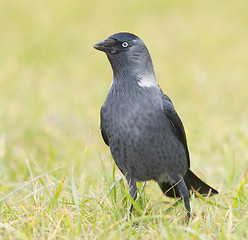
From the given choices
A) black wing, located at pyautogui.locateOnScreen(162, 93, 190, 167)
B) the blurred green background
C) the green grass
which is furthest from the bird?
the blurred green background

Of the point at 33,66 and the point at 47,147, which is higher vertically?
the point at 33,66

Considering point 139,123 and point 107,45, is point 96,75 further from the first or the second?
point 139,123

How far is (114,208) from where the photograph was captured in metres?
3.17

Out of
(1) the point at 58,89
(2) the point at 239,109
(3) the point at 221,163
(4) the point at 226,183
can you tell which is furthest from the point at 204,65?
(4) the point at 226,183

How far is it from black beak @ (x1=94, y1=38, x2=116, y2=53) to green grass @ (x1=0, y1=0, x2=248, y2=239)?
76 cm

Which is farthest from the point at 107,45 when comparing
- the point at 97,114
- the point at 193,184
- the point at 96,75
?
the point at 96,75

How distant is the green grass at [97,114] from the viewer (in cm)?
304

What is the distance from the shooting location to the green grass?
304cm

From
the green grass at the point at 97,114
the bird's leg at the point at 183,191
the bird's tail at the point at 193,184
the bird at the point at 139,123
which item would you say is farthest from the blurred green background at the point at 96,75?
the bird's leg at the point at 183,191

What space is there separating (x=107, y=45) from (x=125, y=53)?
156mm

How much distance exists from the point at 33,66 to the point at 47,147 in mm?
3068

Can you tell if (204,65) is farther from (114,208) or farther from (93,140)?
(114,208)

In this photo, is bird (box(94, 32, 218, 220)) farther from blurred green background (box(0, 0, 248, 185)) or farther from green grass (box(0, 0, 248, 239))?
blurred green background (box(0, 0, 248, 185))

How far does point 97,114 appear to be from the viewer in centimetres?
689
